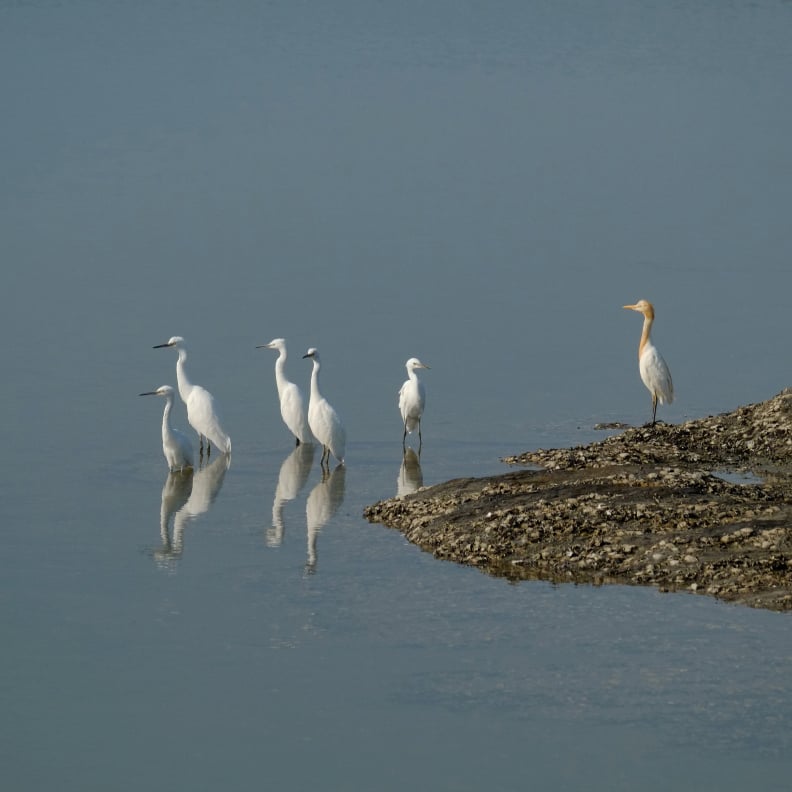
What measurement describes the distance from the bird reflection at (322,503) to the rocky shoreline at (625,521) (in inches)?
20.5

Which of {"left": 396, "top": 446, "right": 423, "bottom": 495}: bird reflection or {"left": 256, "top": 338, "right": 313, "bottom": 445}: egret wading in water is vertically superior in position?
{"left": 256, "top": 338, "right": 313, "bottom": 445}: egret wading in water

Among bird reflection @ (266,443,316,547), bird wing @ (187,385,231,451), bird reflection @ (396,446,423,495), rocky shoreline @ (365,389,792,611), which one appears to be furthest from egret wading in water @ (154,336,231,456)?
rocky shoreline @ (365,389,792,611)

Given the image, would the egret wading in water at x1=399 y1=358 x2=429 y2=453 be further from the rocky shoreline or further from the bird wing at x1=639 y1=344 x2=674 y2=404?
the bird wing at x1=639 y1=344 x2=674 y2=404

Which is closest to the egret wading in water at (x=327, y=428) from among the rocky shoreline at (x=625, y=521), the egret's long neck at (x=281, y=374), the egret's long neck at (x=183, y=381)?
the egret's long neck at (x=281, y=374)

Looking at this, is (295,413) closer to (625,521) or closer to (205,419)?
(205,419)

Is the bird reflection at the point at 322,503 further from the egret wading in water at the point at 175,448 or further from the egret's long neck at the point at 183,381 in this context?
the egret's long neck at the point at 183,381

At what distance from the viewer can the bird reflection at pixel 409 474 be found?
15.6 metres

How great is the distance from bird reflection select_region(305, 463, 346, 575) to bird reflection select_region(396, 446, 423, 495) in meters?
0.60

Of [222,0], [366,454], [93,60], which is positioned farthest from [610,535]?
[222,0]

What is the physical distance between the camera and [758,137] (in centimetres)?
Result: 3647

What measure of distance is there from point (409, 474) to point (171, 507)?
2.60 meters

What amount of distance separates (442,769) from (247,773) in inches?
44.1

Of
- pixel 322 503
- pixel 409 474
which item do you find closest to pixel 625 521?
pixel 322 503

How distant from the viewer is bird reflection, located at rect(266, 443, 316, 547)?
14.0 m
